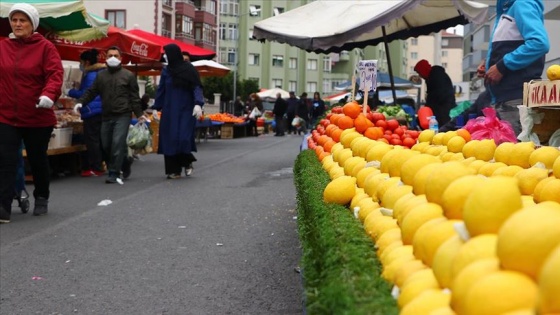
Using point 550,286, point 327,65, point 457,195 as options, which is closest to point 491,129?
point 457,195

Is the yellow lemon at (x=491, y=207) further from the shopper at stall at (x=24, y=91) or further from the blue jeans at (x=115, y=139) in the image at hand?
the blue jeans at (x=115, y=139)

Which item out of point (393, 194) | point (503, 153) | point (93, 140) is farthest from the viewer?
point (93, 140)

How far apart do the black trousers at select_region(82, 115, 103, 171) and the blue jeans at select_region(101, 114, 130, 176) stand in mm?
933

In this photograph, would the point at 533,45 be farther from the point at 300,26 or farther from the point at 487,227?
the point at 300,26

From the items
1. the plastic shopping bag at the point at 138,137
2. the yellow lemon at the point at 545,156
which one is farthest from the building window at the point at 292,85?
the yellow lemon at the point at 545,156

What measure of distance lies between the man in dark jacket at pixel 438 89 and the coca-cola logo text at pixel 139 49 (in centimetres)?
660

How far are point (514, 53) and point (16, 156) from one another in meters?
4.74

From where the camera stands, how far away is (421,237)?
2.48 m

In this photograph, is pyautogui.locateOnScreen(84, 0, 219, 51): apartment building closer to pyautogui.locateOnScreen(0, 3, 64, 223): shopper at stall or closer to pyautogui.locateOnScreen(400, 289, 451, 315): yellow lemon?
pyautogui.locateOnScreen(0, 3, 64, 223): shopper at stall

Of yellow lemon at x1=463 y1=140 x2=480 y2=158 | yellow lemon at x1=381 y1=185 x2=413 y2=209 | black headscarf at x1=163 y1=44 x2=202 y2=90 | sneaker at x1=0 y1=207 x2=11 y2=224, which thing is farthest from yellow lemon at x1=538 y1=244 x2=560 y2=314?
black headscarf at x1=163 y1=44 x2=202 y2=90

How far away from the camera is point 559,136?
20.0 ft

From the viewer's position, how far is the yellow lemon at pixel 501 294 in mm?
1631

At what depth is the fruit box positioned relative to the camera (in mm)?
5594

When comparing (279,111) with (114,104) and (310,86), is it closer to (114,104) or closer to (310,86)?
(114,104)
